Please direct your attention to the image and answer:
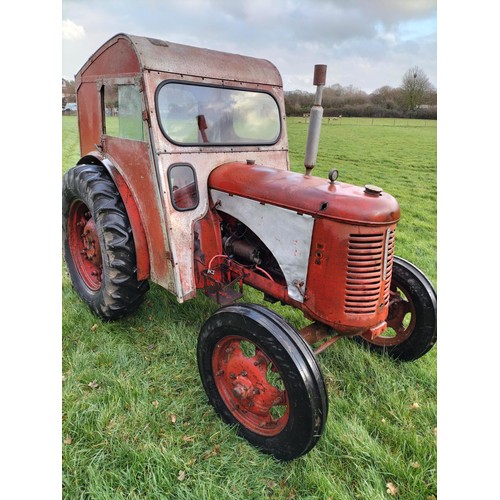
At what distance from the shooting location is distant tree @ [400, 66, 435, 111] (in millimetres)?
1836

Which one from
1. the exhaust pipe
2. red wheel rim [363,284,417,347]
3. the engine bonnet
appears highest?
the exhaust pipe

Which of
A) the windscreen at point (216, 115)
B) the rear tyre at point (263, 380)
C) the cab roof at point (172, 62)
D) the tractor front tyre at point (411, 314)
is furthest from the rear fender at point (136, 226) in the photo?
the tractor front tyre at point (411, 314)

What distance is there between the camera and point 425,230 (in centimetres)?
548

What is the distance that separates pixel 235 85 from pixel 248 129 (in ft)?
1.02

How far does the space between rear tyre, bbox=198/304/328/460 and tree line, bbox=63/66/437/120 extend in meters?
1.28

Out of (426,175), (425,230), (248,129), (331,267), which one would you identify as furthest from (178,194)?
(426,175)

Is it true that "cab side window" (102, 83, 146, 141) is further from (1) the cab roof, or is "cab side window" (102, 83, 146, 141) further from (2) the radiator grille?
(2) the radiator grille

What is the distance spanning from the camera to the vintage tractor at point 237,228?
6.35 feet

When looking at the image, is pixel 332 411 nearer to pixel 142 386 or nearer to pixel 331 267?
pixel 331 267

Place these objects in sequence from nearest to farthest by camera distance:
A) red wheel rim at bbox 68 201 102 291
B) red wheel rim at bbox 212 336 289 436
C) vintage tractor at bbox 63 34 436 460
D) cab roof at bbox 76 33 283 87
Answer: vintage tractor at bbox 63 34 436 460 < red wheel rim at bbox 212 336 289 436 < cab roof at bbox 76 33 283 87 < red wheel rim at bbox 68 201 102 291

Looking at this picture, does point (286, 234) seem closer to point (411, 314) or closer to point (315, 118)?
point (315, 118)

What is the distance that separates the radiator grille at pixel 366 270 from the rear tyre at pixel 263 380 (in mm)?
367

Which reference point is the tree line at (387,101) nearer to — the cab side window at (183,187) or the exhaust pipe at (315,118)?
the exhaust pipe at (315,118)

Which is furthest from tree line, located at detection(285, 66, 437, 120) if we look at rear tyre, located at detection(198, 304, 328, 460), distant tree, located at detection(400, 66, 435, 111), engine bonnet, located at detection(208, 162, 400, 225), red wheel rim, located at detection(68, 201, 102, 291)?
red wheel rim, located at detection(68, 201, 102, 291)
